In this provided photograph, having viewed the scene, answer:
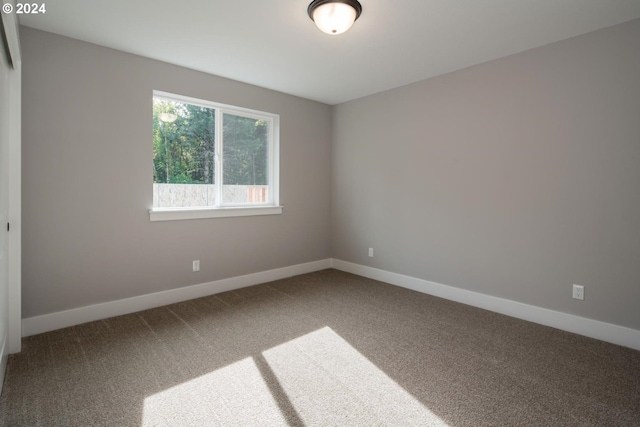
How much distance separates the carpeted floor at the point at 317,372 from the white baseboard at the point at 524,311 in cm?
10

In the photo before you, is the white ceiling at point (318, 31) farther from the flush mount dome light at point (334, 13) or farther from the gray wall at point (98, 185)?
the gray wall at point (98, 185)

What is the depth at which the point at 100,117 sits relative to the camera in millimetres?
2881

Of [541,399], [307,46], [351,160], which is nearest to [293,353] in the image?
[541,399]

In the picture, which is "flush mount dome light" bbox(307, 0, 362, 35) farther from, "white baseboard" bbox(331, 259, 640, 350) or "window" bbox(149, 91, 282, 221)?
"white baseboard" bbox(331, 259, 640, 350)

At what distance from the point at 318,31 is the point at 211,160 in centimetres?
189

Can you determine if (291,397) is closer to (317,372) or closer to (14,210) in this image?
(317,372)

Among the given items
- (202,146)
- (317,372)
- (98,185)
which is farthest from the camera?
(202,146)

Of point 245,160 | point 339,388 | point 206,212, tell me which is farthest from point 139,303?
point 339,388

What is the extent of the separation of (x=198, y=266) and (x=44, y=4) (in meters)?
2.50

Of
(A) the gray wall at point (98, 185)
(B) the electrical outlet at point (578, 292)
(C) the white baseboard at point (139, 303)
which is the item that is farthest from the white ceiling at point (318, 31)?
(C) the white baseboard at point (139, 303)

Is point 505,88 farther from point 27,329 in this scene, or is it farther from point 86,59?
point 27,329

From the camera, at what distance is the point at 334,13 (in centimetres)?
218

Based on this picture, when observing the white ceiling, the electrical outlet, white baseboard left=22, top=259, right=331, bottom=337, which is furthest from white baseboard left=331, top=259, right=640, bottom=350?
the white ceiling

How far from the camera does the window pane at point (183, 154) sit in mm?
3344
